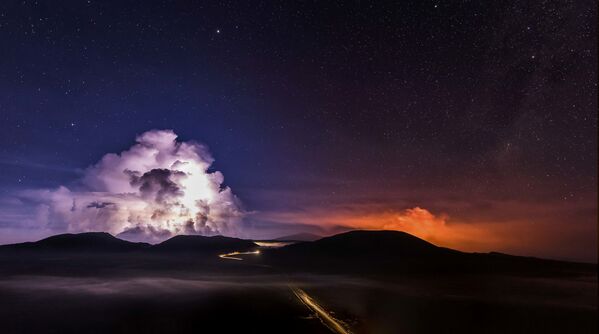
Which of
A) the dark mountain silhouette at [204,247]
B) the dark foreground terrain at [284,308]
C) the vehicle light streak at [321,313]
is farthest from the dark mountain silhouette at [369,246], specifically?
the vehicle light streak at [321,313]

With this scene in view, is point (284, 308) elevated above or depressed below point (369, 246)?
below

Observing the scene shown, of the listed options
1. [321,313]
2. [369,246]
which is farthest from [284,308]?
[369,246]

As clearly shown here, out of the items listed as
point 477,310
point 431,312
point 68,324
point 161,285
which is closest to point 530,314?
point 477,310

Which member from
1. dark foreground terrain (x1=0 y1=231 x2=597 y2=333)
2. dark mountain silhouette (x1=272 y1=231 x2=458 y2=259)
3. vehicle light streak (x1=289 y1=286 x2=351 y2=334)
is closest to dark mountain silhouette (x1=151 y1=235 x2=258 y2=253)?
dark mountain silhouette (x1=272 y1=231 x2=458 y2=259)

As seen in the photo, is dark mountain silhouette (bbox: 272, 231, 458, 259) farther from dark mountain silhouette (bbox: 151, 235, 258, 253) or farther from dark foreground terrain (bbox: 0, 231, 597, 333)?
dark foreground terrain (bbox: 0, 231, 597, 333)

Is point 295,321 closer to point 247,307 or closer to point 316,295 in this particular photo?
point 247,307

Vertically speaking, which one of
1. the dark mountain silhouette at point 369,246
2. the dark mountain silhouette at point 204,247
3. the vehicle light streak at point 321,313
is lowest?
Answer: the vehicle light streak at point 321,313

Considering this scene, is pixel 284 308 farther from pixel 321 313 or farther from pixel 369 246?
pixel 369 246

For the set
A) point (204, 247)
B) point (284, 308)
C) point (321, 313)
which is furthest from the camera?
point (204, 247)

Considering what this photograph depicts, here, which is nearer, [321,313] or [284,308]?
[321,313]

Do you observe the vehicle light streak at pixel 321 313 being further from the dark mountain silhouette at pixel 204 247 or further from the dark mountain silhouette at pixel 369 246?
the dark mountain silhouette at pixel 204 247

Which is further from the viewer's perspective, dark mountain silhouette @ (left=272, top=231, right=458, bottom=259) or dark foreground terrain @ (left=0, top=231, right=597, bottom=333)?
dark mountain silhouette @ (left=272, top=231, right=458, bottom=259)

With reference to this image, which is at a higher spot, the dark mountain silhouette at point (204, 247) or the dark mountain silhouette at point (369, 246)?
the dark mountain silhouette at point (204, 247)
